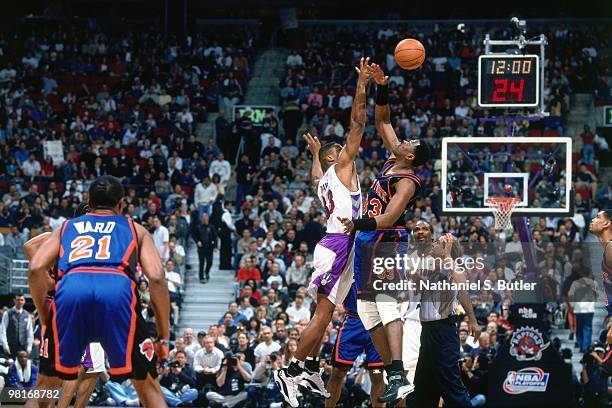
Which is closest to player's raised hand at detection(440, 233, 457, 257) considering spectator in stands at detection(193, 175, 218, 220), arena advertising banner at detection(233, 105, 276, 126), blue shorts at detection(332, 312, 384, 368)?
blue shorts at detection(332, 312, 384, 368)

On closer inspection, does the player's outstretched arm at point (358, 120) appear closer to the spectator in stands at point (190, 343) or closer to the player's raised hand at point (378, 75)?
the player's raised hand at point (378, 75)

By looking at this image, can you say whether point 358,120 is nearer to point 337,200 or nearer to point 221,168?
point 337,200

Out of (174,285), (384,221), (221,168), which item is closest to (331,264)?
(384,221)

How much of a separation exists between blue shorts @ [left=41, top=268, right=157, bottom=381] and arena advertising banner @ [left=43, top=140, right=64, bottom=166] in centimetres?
1687

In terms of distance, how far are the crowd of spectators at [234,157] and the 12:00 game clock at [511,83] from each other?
235 cm

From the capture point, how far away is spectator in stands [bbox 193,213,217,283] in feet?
68.6

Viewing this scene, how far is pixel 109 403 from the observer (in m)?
16.5

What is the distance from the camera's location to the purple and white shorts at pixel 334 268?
10.1 metres

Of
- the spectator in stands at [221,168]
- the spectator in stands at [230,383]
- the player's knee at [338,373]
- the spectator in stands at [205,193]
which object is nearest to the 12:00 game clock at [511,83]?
the spectator in stands at [230,383]

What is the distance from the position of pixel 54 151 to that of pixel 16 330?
7568mm

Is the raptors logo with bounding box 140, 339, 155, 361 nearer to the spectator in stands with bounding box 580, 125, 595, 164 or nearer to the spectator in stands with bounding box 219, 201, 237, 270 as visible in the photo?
the spectator in stands with bounding box 219, 201, 237, 270

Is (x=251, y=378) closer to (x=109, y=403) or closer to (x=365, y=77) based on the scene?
(x=109, y=403)

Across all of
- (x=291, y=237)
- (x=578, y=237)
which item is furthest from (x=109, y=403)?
(x=578, y=237)

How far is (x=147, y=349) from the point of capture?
307 inches
